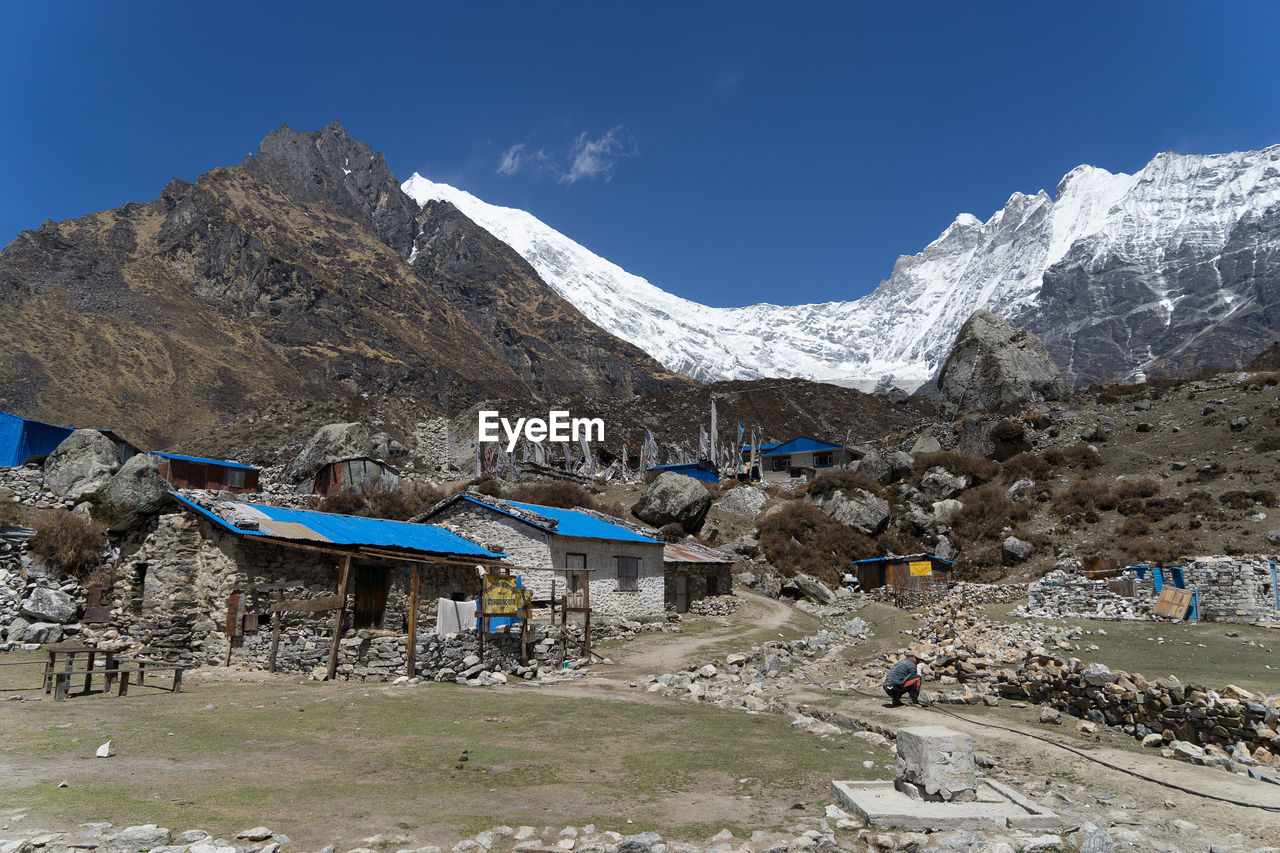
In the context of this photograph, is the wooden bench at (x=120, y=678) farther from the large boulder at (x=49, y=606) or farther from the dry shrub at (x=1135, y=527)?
the dry shrub at (x=1135, y=527)

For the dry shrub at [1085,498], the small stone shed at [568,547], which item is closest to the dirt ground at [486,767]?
the small stone shed at [568,547]

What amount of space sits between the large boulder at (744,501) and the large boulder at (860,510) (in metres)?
5.17

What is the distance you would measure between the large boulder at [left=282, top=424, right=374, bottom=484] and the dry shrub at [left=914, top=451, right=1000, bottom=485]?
4133 centimetres

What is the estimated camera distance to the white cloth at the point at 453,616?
74.7 ft

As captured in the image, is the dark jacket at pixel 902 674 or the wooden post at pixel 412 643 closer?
the dark jacket at pixel 902 674

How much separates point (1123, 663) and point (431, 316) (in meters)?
150

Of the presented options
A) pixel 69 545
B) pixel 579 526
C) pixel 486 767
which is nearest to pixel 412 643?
pixel 486 767

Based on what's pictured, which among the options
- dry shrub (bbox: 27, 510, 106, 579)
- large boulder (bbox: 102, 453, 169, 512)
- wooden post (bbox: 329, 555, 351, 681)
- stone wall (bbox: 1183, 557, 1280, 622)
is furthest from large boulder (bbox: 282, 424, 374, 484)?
stone wall (bbox: 1183, 557, 1280, 622)

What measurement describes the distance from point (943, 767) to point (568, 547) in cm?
2249

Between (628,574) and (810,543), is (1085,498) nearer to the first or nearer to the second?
(810,543)

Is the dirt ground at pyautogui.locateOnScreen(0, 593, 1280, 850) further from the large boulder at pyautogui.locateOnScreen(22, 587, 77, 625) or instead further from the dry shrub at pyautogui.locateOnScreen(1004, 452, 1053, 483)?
the dry shrub at pyautogui.locateOnScreen(1004, 452, 1053, 483)

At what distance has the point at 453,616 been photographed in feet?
75.5

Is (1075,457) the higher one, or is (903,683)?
(1075,457)

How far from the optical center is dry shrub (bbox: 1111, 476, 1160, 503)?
134 ft
